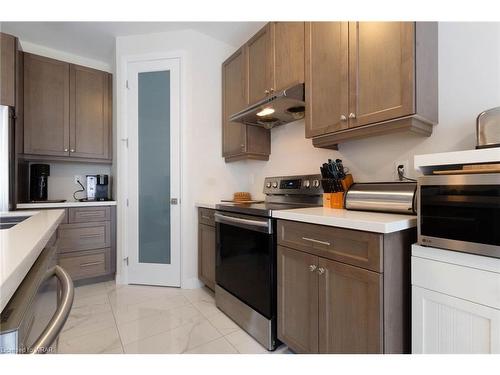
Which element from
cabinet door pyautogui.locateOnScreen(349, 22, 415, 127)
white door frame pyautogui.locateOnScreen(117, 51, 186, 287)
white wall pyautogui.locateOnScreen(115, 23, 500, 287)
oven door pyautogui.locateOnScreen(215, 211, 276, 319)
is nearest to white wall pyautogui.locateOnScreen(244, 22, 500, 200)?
white wall pyautogui.locateOnScreen(115, 23, 500, 287)

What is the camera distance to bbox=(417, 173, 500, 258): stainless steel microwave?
2.76 ft

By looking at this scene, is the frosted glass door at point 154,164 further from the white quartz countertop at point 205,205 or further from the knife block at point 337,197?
the knife block at point 337,197

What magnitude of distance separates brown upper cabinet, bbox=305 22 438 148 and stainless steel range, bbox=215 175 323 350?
21.3 inches

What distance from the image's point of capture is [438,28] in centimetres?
136

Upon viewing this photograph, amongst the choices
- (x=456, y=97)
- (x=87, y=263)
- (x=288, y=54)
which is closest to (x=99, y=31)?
(x=288, y=54)

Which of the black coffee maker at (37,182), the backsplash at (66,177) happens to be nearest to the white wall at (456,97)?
the backsplash at (66,177)

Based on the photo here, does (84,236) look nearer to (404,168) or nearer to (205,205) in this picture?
(205,205)

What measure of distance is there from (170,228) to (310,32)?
2062mm

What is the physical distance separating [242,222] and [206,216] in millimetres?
742

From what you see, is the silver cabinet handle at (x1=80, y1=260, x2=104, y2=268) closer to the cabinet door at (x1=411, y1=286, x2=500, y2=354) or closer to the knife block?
the knife block

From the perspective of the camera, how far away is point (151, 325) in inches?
Result: 70.3

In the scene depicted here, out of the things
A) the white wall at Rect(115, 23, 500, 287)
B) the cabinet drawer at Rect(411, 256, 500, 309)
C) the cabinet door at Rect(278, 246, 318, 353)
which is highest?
the white wall at Rect(115, 23, 500, 287)

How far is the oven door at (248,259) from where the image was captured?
4.86 feet

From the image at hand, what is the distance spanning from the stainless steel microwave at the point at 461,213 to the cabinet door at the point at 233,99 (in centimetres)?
163
